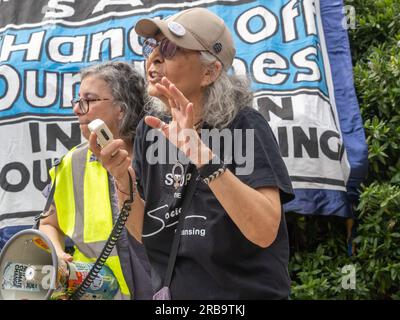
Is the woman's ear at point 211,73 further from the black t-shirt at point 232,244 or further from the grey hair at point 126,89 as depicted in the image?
the grey hair at point 126,89

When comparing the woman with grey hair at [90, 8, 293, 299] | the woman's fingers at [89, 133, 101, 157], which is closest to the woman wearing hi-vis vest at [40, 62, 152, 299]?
the woman with grey hair at [90, 8, 293, 299]

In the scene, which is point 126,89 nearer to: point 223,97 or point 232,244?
point 223,97

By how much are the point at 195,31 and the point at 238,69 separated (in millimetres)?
1651

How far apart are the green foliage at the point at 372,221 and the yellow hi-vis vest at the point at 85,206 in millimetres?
1338

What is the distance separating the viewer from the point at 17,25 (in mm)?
4918

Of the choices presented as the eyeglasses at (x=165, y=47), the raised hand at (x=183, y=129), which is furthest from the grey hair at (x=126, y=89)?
the raised hand at (x=183, y=129)

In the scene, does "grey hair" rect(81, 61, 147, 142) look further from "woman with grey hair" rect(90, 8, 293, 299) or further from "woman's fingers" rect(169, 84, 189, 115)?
"woman's fingers" rect(169, 84, 189, 115)

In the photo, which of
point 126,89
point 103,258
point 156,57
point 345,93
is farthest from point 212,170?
point 345,93

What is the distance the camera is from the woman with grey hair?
7.16 ft

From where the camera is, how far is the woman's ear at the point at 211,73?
2518 millimetres
